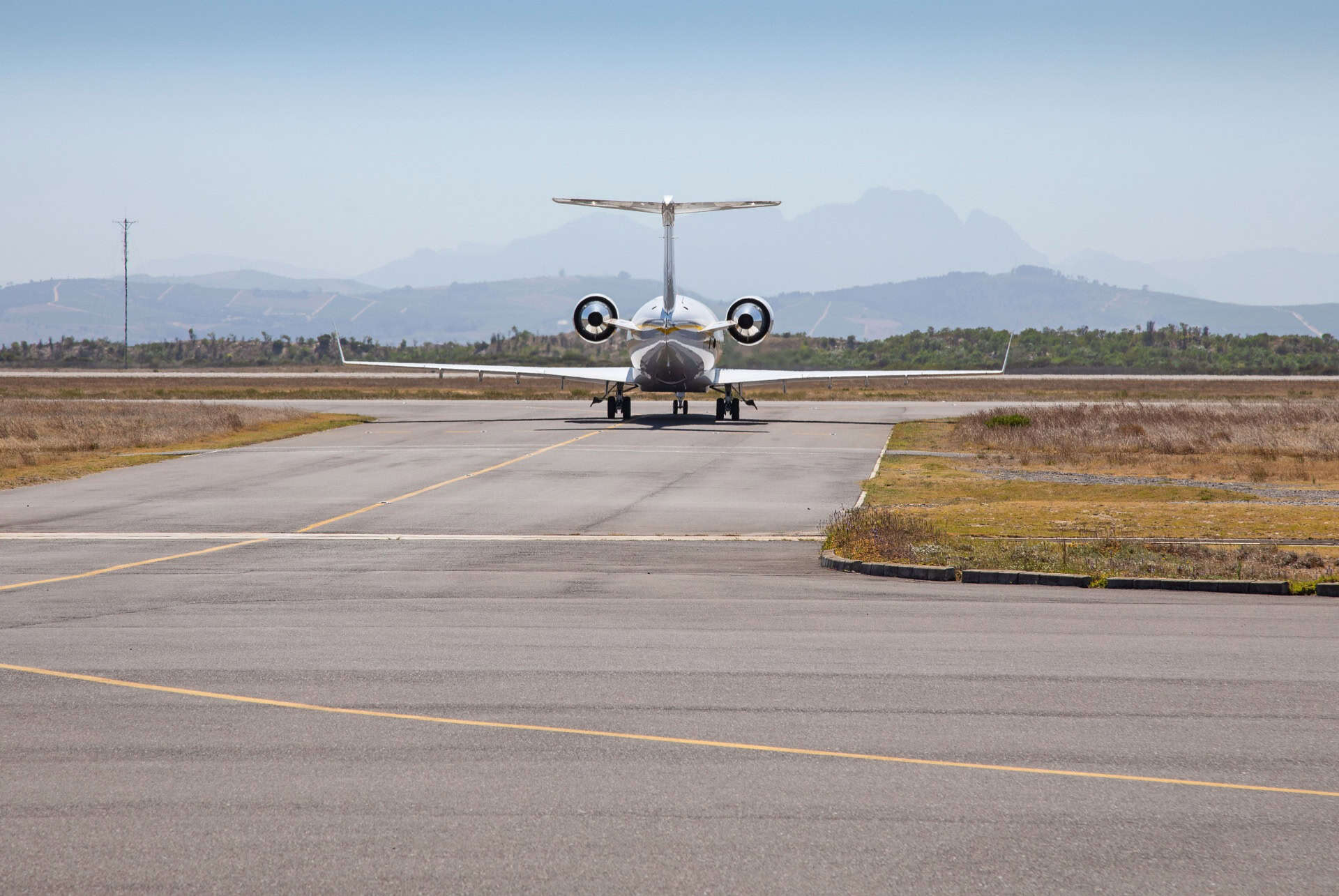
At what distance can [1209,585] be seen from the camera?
16.8 metres

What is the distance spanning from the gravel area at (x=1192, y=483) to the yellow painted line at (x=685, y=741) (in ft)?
65.5

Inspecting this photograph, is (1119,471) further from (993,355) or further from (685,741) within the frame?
(993,355)

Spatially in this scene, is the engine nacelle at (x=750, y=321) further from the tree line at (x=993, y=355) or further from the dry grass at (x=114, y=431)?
the tree line at (x=993, y=355)

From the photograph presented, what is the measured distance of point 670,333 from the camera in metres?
50.4

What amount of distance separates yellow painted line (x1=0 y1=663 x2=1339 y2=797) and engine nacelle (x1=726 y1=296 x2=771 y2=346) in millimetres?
45915

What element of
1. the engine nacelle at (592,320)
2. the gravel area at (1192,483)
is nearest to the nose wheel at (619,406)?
the engine nacelle at (592,320)

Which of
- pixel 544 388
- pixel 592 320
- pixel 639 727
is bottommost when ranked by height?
pixel 639 727

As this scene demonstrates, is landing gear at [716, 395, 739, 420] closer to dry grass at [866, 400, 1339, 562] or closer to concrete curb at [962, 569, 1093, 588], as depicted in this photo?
dry grass at [866, 400, 1339, 562]

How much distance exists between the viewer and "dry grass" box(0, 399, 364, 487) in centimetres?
3834

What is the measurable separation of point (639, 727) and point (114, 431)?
46262mm

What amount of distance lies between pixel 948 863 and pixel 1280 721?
14.3 ft

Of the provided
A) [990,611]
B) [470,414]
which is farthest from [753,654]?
[470,414]

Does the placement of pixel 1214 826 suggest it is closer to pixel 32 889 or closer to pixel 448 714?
pixel 448 714

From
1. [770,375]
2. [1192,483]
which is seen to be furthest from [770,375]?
[1192,483]
